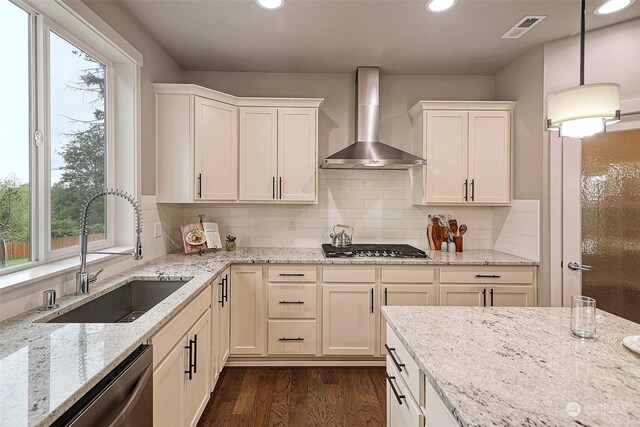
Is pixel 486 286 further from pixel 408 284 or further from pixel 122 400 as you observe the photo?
pixel 122 400

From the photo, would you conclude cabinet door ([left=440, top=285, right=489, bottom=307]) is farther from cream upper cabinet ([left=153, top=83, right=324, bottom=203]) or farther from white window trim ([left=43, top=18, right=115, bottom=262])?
Result: white window trim ([left=43, top=18, right=115, bottom=262])

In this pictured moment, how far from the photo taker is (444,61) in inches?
128

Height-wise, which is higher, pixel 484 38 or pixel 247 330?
pixel 484 38

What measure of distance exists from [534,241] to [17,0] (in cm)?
369

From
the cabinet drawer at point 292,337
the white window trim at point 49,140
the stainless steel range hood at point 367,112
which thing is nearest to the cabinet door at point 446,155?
the stainless steel range hood at point 367,112

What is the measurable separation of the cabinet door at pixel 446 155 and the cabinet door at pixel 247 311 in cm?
173

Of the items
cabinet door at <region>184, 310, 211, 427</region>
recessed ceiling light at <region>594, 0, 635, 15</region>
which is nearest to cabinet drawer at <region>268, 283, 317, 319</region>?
cabinet door at <region>184, 310, 211, 427</region>

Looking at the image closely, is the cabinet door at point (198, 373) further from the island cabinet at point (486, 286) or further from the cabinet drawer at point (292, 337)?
the island cabinet at point (486, 286)

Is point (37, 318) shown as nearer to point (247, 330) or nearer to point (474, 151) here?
point (247, 330)

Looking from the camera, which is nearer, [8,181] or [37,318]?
[37,318]

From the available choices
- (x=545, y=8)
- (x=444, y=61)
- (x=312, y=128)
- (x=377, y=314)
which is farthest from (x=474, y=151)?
(x=377, y=314)

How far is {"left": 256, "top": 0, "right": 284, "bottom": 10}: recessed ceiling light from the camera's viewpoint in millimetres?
2250

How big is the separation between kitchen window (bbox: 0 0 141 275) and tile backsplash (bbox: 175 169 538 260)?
118cm

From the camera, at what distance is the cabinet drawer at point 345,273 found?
2963 mm
